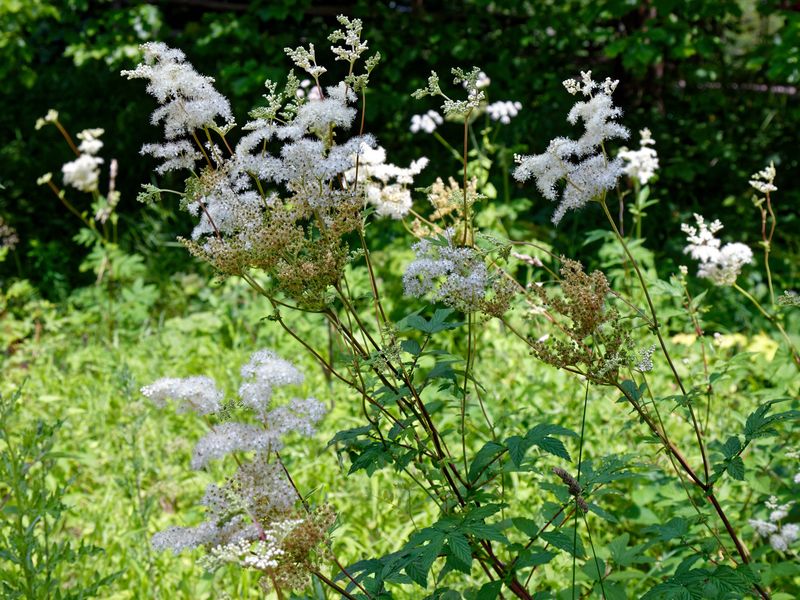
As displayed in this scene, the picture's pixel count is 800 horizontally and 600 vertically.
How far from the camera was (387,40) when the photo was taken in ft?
21.6

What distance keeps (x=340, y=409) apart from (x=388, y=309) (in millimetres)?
1177

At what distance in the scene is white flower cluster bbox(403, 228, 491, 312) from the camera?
156 cm

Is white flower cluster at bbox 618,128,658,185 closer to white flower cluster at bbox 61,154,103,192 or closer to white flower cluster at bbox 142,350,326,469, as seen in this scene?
white flower cluster at bbox 142,350,326,469

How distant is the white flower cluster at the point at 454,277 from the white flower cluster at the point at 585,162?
0.19m

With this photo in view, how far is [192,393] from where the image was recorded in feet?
4.93

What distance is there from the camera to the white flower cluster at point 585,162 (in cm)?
159

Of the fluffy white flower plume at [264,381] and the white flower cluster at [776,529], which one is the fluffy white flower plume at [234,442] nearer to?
the fluffy white flower plume at [264,381]

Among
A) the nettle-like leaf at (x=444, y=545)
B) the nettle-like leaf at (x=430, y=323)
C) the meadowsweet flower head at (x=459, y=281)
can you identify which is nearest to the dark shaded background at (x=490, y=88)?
the nettle-like leaf at (x=430, y=323)

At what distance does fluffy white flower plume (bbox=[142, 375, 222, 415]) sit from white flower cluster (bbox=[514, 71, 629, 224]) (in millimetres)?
729

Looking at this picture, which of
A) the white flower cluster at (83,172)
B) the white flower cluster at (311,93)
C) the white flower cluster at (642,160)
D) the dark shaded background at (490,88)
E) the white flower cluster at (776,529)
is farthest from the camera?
the dark shaded background at (490,88)

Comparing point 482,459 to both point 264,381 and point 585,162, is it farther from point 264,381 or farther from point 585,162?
point 585,162

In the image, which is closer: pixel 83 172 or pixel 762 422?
pixel 762 422

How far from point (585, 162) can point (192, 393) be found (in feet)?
2.87

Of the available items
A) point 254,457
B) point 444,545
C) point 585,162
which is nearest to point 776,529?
point 444,545
